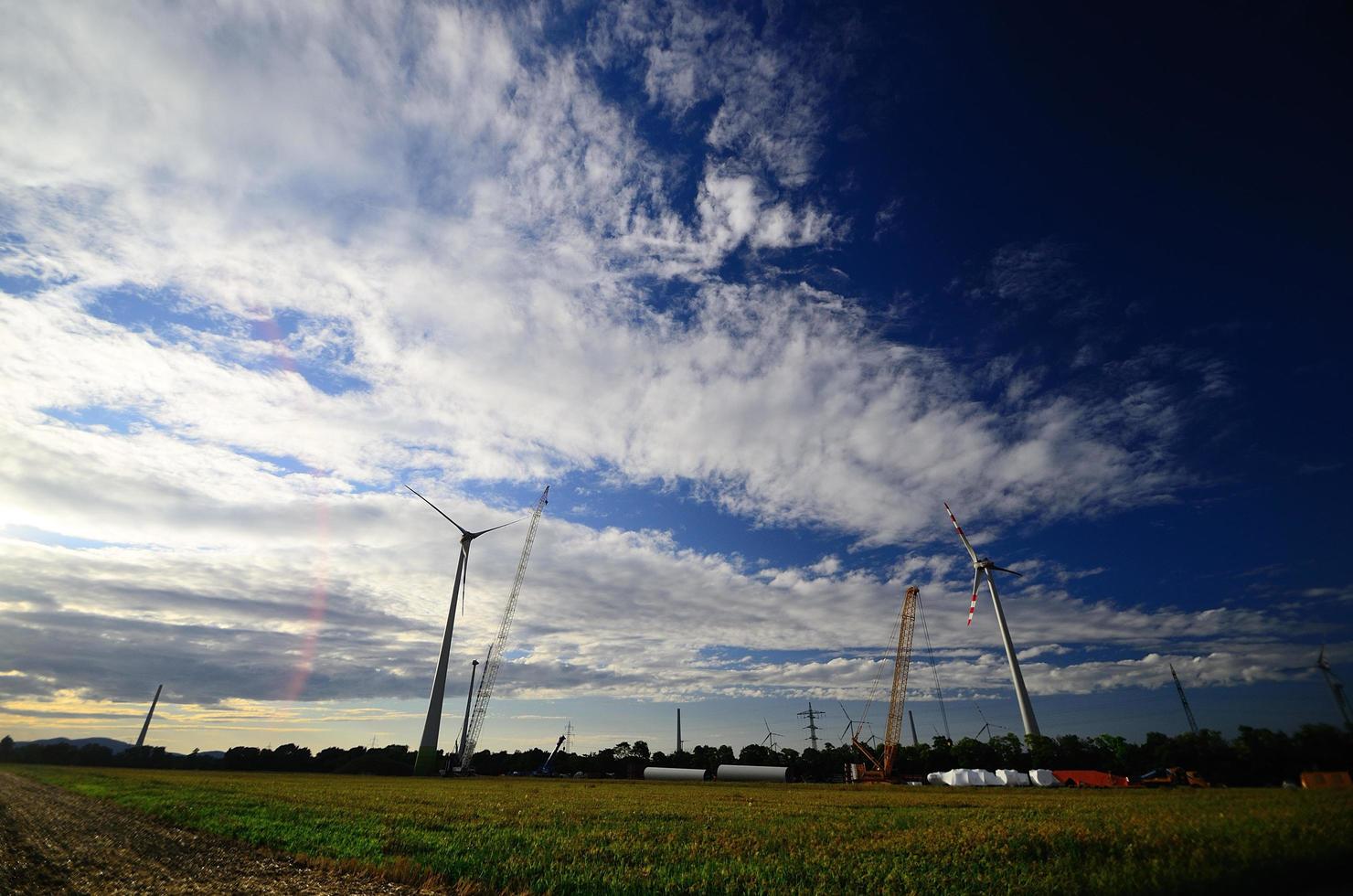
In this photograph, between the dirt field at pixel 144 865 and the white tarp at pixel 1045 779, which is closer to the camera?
the dirt field at pixel 144 865

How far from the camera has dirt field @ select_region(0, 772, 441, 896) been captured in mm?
17625

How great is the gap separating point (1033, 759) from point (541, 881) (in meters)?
154

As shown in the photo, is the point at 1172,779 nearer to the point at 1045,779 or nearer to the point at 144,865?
the point at 1045,779

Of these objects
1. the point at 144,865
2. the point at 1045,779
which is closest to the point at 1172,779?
the point at 1045,779

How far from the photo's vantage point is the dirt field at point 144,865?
17625 millimetres

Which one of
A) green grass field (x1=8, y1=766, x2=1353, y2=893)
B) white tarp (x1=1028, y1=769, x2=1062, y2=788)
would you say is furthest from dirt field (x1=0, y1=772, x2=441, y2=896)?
white tarp (x1=1028, y1=769, x2=1062, y2=788)

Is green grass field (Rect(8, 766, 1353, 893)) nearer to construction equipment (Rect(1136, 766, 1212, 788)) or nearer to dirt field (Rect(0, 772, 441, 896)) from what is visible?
dirt field (Rect(0, 772, 441, 896))

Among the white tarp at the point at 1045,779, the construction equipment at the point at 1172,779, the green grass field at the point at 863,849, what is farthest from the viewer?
the white tarp at the point at 1045,779

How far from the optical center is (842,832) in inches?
1070

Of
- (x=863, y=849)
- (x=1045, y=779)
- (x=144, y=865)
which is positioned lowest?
(x=1045, y=779)

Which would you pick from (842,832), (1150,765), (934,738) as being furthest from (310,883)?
(934,738)

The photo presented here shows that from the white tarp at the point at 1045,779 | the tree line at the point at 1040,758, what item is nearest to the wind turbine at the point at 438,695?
the tree line at the point at 1040,758

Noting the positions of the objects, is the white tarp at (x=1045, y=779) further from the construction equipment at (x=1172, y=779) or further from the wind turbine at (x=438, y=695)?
the wind turbine at (x=438, y=695)

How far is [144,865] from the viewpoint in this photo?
2131 cm
